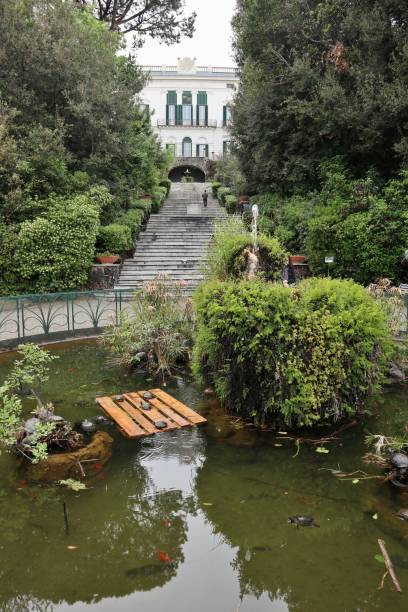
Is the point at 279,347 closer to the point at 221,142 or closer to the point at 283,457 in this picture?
the point at 283,457

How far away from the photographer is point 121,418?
570 centimetres

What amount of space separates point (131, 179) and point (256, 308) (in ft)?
48.0

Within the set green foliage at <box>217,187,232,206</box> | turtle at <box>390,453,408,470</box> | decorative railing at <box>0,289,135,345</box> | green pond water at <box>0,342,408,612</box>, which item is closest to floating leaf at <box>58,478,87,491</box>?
green pond water at <box>0,342,408,612</box>

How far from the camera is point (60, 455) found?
4.93 meters

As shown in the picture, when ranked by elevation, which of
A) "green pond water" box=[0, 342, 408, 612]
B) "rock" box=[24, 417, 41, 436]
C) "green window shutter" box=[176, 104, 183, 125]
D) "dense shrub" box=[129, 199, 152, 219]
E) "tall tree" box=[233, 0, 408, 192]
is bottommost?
"green pond water" box=[0, 342, 408, 612]

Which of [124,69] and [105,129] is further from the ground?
[124,69]

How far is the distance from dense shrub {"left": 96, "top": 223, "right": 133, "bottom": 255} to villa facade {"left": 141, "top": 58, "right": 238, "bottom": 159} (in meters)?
30.3

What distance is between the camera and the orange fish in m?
3.57

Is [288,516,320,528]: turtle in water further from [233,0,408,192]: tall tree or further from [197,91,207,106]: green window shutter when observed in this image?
[197,91,207,106]: green window shutter

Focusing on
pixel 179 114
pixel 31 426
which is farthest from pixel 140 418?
pixel 179 114

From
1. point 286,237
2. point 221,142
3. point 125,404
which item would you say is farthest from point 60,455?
point 221,142

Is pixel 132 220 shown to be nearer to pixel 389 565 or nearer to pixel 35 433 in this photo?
pixel 35 433

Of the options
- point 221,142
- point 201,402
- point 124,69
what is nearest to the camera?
point 201,402

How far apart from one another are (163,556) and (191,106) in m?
44.7
